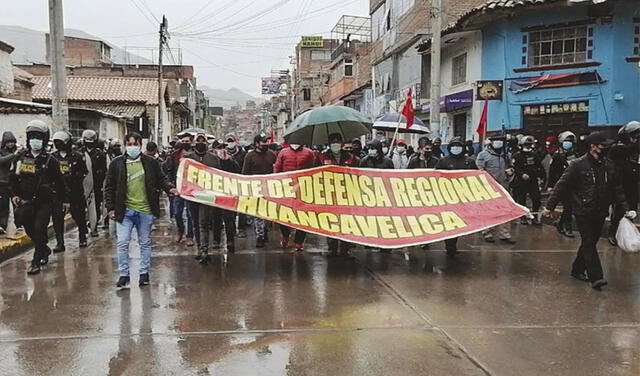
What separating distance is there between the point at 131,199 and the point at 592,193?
524 centimetres

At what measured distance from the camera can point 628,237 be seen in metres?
6.61

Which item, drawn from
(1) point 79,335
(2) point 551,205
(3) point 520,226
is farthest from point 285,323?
(3) point 520,226

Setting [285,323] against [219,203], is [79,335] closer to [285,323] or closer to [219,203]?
[285,323]

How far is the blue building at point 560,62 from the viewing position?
51.9 ft

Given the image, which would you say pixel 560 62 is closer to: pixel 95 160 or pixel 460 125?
pixel 460 125

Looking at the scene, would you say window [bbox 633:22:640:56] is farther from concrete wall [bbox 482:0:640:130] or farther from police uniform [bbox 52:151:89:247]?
police uniform [bbox 52:151:89:247]

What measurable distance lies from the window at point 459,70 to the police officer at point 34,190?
15354 millimetres

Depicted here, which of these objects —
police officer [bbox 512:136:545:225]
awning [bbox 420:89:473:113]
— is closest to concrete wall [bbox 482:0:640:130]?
awning [bbox 420:89:473:113]

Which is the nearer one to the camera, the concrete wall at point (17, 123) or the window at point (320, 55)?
the concrete wall at point (17, 123)

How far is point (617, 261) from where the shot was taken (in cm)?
827

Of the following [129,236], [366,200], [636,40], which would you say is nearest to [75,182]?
[129,236]

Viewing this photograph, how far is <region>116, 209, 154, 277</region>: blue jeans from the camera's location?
671 cm

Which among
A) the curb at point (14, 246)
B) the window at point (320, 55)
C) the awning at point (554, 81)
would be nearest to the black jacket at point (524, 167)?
the awning at point (554, 81)

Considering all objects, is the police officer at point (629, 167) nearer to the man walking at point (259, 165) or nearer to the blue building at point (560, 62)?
the man walking at point (259, 165)
